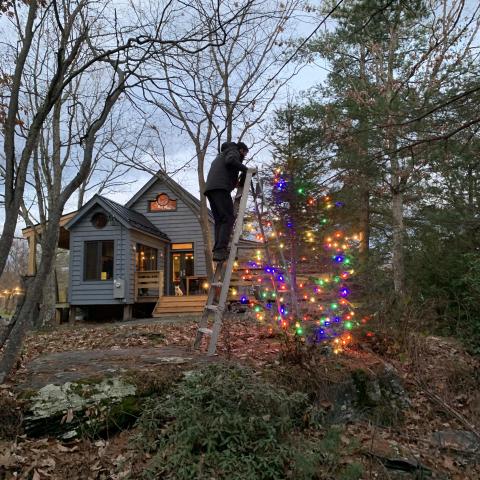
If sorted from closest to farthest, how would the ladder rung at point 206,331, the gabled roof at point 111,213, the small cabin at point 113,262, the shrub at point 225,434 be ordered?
the shrub at point 225,434 < the ladder rung at point 206,331 < the small cabin at point 113,262 < the gabled roof at point 111,213

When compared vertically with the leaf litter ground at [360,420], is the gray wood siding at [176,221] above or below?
above

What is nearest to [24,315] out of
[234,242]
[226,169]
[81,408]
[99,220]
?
[81,408]

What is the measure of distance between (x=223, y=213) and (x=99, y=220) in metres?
12.0

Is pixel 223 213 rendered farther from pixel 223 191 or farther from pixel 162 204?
pixel 162 204

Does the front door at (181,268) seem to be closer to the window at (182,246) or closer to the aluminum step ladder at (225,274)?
the window at (182,246)

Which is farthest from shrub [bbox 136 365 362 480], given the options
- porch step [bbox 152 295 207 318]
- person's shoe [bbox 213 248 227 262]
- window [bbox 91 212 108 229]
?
window [bbox 91 212 108 229]

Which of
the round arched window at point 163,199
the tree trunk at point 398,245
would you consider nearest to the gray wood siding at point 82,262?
the round arched window at point 163,199

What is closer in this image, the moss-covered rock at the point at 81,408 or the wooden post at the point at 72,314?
the moss-covered rock at the point at 81,408

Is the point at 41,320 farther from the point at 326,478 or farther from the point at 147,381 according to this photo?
the point at 326,478

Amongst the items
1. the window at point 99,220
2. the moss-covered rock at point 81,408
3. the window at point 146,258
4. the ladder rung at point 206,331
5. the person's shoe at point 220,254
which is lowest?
the moss-covered rock at point 81,408

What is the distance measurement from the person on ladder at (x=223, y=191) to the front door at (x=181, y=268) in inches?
532

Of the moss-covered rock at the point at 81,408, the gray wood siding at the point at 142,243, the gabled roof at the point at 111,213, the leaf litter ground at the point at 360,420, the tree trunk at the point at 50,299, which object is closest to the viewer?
the leaf litter ground at the point at 360,420

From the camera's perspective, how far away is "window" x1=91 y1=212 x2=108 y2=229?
16078 millimetres

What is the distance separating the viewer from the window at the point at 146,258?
55.3ft
